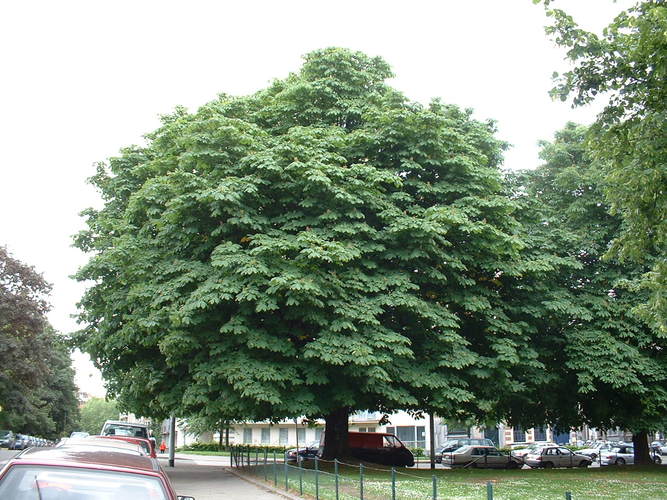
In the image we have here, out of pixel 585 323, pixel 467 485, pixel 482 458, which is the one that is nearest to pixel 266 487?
pixel 467 485

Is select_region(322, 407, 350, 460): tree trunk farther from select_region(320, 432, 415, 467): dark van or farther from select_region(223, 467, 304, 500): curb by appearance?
select_region(320, 432, 415, 467): dark van

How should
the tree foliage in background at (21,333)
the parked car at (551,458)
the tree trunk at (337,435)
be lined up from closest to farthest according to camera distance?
the tree trunk at (337,435)
the parked car at (551,458)
the tree foliage in background at (21,333)

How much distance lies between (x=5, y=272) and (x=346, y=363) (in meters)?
32.1

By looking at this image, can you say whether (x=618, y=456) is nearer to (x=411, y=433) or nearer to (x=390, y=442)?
(x=390, y=442)

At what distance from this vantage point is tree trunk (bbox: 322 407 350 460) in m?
26.0

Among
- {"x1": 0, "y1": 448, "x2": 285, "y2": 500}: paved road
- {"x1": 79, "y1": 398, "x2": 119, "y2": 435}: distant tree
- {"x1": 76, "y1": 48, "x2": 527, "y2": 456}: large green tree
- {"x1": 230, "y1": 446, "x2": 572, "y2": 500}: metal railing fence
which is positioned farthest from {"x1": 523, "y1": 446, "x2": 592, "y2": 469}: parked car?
{"x1": 79, "y1": 398, "x2": 119, "y2": 435}: distant tree

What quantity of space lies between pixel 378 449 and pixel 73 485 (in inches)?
1140

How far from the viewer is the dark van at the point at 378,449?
32500mm

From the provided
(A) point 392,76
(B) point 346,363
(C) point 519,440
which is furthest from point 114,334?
(C) point 519,440

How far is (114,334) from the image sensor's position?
24609 millimetres

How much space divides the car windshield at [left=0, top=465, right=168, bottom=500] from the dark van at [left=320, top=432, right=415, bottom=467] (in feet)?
90.6

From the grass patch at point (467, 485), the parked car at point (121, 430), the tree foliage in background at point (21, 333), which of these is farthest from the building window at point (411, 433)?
the grass patch at point (467, 485)

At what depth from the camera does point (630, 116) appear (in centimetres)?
1590

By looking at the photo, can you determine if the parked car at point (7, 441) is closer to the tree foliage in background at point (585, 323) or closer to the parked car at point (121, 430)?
the parked car at point (121, 430)
